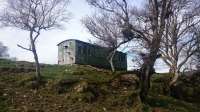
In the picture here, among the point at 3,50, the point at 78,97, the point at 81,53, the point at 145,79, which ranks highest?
the point at 3,50

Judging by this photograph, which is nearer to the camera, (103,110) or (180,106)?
(103,110)

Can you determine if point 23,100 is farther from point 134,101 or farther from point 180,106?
point 180,106

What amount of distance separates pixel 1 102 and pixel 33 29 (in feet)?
28.0

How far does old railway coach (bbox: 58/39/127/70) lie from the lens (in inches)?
1972

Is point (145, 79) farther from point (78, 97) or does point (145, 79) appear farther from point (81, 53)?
point (81, 53)

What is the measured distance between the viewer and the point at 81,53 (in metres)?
50.6

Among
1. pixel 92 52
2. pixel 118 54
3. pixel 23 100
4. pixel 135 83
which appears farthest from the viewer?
pixel 118 54

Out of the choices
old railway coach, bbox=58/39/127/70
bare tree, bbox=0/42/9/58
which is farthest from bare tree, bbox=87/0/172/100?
bare tree, bbox=0/42/9/58

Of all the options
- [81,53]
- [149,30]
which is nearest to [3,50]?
[81,53]

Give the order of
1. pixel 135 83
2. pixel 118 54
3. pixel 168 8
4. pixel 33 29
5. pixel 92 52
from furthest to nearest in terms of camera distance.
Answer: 1. pixel 118 54
2. pixel 92 52
3. pixel 33 29
4. pixel 135 83
5. pixel 168 8

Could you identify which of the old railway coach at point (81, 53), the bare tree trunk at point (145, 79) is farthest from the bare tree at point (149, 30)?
the old railway coach at point (81, 53)

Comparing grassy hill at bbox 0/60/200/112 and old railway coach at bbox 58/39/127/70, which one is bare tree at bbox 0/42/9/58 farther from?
grassy hill at bbox 0/60/200/112

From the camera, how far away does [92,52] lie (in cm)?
5244

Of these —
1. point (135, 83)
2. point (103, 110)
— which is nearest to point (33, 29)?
point (135, 83)
